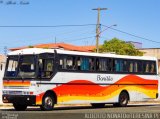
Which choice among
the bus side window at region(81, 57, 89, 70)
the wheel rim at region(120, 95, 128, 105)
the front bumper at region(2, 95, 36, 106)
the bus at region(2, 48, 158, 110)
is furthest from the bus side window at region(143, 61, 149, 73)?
the front bumper at region(2, 95, 36, 106)

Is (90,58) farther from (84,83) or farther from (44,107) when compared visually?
(44,107)

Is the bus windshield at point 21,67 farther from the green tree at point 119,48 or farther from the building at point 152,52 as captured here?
the building at point 152,52

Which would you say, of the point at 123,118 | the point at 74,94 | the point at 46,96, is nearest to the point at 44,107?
the point at 46,96

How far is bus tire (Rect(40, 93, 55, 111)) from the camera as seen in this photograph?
1030 inches

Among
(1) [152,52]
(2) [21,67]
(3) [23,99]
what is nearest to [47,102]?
(3) [23,99]

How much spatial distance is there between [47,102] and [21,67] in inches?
87.1

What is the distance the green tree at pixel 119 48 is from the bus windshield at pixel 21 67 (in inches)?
2773

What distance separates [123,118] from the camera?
782 inches

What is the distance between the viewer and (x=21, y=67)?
26094mm

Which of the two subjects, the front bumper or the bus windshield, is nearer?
the front bumper

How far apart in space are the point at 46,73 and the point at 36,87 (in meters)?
1.00

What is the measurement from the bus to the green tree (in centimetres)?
6290

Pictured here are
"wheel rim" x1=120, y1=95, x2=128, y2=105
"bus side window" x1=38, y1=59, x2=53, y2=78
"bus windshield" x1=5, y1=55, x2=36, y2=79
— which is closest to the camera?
"bus windshield" x1=5, y1=55, x2=36, y2=79

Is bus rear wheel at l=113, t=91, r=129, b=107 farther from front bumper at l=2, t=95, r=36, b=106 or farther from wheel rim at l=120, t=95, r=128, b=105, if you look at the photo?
front bumper at l=2, t=95, r=36, b=106
